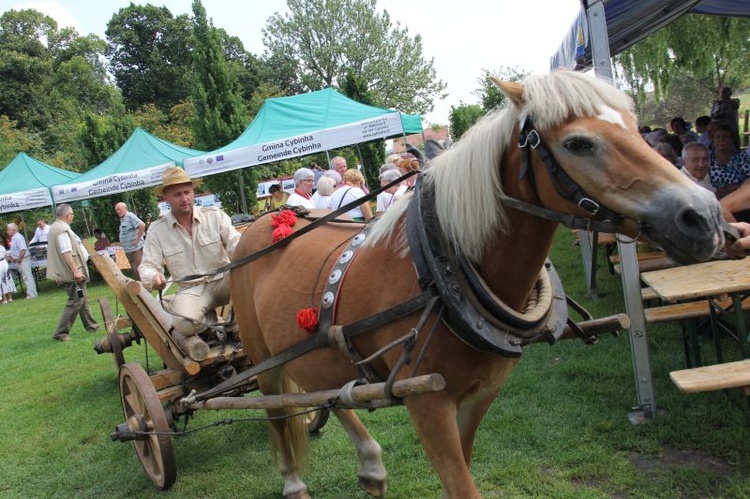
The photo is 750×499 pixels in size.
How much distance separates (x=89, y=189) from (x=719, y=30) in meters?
13.5

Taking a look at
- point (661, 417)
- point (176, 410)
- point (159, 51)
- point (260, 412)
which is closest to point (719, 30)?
point (661, 417)

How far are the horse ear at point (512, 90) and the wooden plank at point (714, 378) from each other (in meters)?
1.84

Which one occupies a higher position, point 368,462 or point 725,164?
point 725,164

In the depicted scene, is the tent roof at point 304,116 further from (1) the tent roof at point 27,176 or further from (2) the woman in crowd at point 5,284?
(1) the tent roof at point 27,176

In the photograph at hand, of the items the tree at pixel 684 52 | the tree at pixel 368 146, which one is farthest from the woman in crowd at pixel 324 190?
the tree at pixel 368 146

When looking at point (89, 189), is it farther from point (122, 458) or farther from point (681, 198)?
point (681, 198)

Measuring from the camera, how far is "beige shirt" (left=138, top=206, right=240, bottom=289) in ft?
13.7

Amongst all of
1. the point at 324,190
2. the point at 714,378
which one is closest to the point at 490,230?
the point at 714,378

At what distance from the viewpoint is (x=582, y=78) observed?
1862 millimetres

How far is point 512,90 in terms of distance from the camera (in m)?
1.88

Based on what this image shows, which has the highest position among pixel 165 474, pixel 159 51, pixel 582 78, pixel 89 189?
pixel 159 51

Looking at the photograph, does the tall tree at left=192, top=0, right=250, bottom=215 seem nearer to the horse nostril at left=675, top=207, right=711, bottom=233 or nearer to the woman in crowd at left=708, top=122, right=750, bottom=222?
the woman in crowd at left=708, top=122, right=750, bottom=222

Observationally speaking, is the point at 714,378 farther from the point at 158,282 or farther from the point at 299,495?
the point at 158,282

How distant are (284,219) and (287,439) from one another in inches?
53.7
